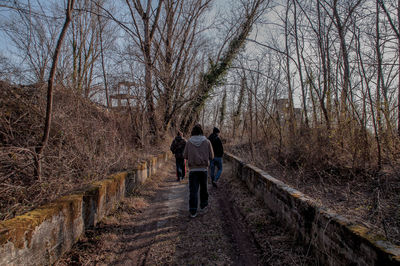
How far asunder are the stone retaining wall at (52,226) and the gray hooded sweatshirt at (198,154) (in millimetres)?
1704

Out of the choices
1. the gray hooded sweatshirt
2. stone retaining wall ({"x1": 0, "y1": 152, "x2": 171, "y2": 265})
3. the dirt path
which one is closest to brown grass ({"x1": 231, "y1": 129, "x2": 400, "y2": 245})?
the dirt path

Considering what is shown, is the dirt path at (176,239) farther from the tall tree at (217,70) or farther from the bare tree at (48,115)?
the tall tree at (217,70)

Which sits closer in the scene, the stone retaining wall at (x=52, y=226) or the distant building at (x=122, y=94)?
the stone retaining wall at (x=52, y=226)

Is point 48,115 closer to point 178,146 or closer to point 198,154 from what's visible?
point 198,154

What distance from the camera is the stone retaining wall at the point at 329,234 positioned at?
1.83m

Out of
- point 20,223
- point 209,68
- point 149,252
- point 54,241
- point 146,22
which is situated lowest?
point 149,252

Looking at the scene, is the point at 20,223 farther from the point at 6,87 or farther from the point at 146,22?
the point at 146,22

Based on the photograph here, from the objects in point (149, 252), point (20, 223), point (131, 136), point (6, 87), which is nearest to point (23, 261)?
point (20, 223)

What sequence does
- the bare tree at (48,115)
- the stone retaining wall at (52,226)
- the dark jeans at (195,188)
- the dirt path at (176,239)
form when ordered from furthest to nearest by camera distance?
the dark jeans at (195,188) → the bare tree at (48,115) → the dirt path at (176,239) → the stone retaining wall at (52,226)

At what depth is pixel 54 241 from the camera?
8.39ft

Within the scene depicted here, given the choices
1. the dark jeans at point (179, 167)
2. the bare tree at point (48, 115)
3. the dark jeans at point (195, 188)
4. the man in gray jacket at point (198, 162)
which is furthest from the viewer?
the dark jeans at point (179, 167)

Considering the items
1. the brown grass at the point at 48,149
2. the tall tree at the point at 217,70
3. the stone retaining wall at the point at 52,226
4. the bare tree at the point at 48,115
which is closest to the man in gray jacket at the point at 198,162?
the stone retaining wall at the point at 52,226

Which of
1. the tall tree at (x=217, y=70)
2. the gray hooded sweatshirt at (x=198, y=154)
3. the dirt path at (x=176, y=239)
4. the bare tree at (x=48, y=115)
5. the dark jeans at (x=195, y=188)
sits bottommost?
the dirt path at (x=176, y=239)

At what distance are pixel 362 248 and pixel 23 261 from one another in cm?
325
